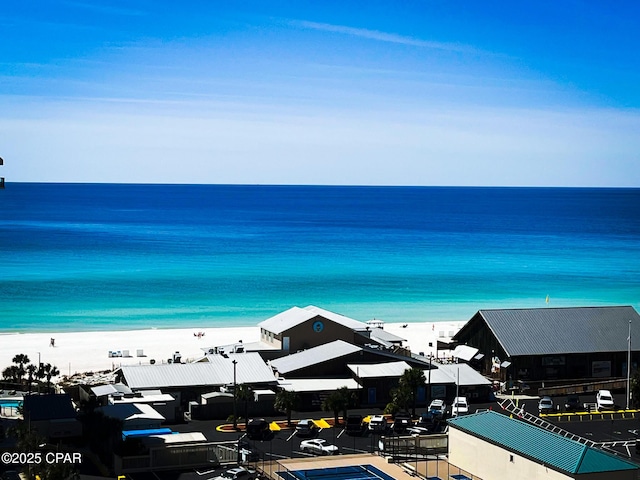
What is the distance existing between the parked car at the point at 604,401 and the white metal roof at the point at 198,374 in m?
15.3

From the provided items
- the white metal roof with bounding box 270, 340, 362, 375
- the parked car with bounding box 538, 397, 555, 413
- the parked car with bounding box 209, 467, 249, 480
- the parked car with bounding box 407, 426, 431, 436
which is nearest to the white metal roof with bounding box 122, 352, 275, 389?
the white metal roof with bounding box 270, 340, 362, 375

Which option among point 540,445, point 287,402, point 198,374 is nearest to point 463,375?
point 287,402

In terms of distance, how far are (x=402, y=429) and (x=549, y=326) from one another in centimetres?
1737

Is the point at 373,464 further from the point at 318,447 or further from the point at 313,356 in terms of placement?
the point at 313,356

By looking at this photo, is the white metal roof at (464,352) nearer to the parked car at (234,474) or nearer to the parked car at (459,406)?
the parked car at (459,406)

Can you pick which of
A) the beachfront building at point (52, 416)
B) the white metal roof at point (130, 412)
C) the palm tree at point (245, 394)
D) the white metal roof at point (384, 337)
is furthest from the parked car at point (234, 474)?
the white metal roof at point (384, 337)

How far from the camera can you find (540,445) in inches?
1066

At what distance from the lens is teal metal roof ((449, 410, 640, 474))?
83.2ft

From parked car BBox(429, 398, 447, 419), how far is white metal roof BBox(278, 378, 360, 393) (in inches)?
159

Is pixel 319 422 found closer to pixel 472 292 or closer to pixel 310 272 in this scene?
pixel 472 292

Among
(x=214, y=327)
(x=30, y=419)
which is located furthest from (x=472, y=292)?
(x=30, y=419)

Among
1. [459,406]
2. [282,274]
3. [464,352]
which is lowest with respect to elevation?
[459,406]

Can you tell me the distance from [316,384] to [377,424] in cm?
650

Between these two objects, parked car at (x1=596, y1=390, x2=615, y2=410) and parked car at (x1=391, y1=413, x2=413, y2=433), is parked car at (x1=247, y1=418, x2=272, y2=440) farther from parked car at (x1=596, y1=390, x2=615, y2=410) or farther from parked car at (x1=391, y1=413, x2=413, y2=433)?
parked car at (x1=596, y1=390, x2=615, y2=410)
